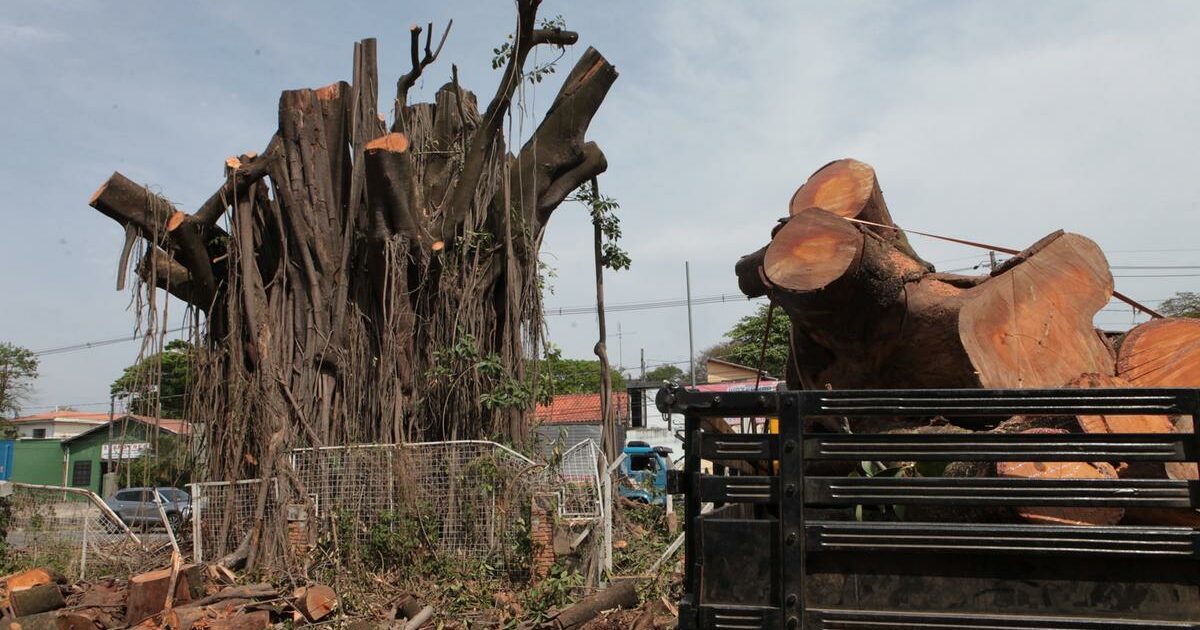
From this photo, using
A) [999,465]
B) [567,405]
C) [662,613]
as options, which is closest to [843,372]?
[999,465]

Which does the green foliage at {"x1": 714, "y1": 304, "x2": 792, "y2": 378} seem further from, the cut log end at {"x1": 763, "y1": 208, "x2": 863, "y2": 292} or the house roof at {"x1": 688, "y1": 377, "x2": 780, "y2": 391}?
the cut log end at {"x1": 763, "y1": 208, "x2": 863, "y2": 292}

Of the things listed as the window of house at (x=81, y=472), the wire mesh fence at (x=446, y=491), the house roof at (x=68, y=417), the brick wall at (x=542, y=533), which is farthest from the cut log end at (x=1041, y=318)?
the house roof at (x=68, y=417)

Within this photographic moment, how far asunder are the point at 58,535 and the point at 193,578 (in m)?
3.05

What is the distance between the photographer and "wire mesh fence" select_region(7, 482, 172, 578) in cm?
995

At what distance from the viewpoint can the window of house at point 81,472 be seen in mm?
37125

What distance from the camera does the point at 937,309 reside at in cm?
426

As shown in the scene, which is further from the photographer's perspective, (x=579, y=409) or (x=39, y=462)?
(x=39, y=462)

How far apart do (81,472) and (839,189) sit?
40275 mm

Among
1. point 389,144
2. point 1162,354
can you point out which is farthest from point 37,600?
point 1162,354

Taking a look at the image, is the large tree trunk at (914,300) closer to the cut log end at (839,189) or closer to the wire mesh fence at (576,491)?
the cut log end at (839,189)

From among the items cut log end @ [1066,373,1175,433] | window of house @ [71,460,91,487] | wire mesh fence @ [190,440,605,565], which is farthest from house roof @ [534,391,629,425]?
cut log end @ [1066,373,1175,433]

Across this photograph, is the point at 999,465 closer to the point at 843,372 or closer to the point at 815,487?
the point at 815,487

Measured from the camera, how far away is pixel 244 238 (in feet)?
34.3

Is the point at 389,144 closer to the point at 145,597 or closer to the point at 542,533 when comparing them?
the point at 542,533
